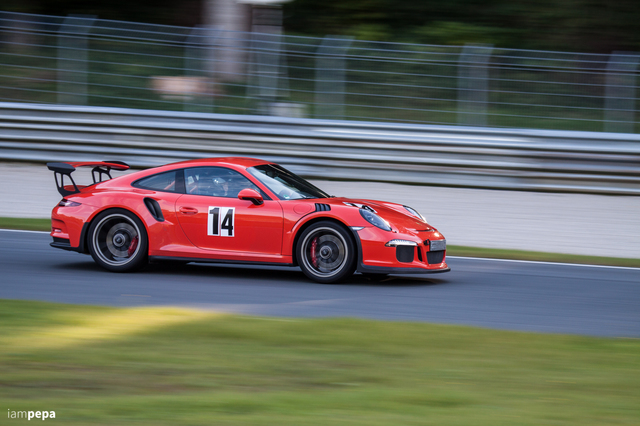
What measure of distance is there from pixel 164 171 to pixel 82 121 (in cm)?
706

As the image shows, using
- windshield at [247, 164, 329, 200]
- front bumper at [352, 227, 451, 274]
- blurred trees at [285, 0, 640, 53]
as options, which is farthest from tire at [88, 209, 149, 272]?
blurred trees at [285, 0, 640, 53]

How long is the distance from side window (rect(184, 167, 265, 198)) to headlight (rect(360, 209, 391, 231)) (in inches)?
42.8

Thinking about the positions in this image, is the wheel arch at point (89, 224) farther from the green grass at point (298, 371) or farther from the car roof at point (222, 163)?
the green grass at point (298, 371)

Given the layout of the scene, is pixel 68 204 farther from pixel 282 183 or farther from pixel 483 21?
pixel 483 21

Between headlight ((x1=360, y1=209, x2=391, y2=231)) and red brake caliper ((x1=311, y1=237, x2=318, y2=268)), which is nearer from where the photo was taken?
headlight ((x1=360, y1=209, x2=391, y2=231))

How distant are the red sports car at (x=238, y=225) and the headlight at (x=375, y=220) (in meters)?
0.01

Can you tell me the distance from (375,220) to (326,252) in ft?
1.90

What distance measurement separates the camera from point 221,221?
7.64 meters

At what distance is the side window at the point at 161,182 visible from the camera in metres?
7.99

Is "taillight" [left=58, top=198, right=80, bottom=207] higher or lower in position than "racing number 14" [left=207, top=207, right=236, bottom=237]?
higher

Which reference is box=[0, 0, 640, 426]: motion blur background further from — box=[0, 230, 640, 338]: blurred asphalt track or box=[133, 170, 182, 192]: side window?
box=[133, 170, 182, 192]: side window

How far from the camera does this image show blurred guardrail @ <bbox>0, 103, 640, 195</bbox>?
13.1m

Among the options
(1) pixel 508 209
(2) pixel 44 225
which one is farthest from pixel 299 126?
(2) pixel 44 225

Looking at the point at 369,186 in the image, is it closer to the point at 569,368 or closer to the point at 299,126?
the point at 299,126
